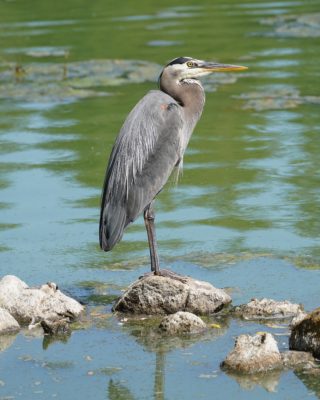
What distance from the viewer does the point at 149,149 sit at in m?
7.19

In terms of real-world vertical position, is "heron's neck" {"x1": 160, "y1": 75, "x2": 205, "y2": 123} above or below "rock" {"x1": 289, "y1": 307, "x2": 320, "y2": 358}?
above

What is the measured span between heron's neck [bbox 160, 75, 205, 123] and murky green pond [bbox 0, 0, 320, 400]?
1.06m

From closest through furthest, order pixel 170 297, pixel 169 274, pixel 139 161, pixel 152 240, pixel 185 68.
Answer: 1. pixel 170 297
2. pixel 169 274
3. pixel 152 240
4. pixel 139 161
5. pixel 185 68

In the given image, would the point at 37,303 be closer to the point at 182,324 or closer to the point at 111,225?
the point at 111,225

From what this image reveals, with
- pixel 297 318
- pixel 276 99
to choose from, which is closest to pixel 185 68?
pixel 297 318

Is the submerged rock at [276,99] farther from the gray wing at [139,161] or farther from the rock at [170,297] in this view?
the rock at [170,297]

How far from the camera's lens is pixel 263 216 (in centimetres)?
860

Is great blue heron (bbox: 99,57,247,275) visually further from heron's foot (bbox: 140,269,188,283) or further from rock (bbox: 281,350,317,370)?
rock (bbox: 281,350,317,370)

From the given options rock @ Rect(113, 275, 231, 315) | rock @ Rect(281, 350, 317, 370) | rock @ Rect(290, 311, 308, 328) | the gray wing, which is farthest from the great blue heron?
rock @ Rect(281, 350, 317, 370)

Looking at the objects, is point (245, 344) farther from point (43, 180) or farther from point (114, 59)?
point (114, 59)

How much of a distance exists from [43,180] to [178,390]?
4891 mm

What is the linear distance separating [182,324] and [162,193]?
3455mm

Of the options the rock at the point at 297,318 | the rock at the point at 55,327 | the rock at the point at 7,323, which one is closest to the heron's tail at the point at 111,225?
the rock at the point at 55,327

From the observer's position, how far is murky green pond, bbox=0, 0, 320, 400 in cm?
588
